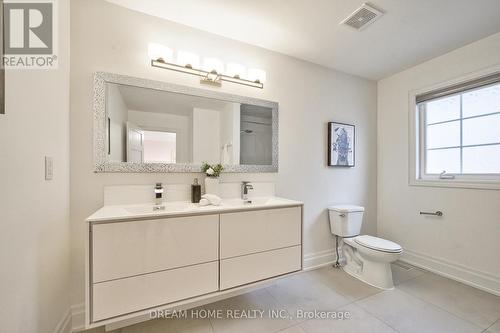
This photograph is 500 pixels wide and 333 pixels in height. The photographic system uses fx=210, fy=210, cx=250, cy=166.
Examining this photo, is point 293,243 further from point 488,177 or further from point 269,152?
point 488,177

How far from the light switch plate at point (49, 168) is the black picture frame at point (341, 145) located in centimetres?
236

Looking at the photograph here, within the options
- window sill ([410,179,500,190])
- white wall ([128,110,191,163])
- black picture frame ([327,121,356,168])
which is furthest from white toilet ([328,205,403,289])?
white wall ([128,110,191,163])

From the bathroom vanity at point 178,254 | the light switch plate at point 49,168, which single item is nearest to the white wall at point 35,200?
the light switch plate at point 49,168

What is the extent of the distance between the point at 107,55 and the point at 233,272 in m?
1.77

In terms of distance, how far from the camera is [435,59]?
226 centimetres

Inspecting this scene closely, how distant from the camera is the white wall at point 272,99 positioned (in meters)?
1.44

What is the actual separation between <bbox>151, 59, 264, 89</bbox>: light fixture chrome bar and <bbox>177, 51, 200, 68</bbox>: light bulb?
3 cm

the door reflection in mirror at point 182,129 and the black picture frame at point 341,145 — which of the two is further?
the black picture frame at point 341,145

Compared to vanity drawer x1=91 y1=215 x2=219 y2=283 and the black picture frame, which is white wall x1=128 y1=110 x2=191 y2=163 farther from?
the black picture frame

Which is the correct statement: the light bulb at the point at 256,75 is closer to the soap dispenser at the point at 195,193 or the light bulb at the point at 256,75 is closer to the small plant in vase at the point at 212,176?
the small plant in vase at the point at 212,176

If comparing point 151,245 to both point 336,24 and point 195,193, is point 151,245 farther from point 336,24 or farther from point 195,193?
point 336,24

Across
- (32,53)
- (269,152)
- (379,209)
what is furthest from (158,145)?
(379,209)

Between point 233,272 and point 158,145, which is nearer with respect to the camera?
point 233,272

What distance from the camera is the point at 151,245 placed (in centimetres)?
119
